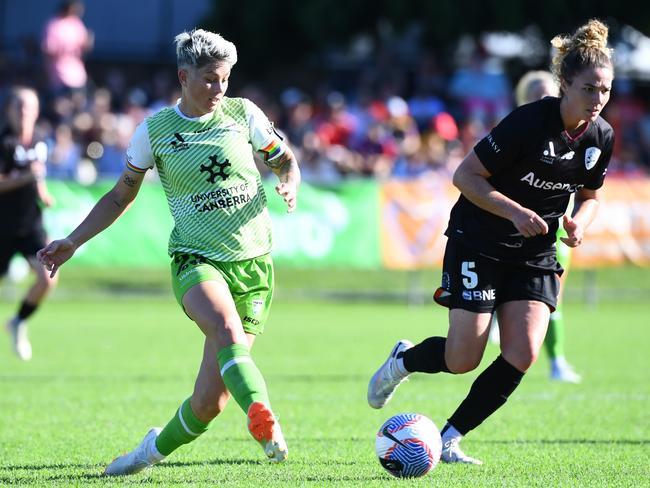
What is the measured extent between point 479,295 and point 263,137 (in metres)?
1.38

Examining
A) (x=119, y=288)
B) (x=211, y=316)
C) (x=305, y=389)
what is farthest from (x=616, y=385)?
(x=119, y=288)

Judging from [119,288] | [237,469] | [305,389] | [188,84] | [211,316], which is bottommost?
[119,288]

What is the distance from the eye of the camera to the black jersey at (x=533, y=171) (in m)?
5.87

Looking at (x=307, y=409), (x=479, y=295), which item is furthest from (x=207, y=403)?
(x=307, y=409)

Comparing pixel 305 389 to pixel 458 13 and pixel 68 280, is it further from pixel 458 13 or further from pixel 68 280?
pixel 458 13

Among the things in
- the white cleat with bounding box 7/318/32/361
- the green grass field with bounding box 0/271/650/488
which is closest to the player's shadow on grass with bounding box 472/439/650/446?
the green grass field with bounding box 0/271/650/488

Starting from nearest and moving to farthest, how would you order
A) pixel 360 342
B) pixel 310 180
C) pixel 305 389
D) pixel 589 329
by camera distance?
pixel 305 389 < pixel 360 342 < pixel 589 329 < pixel 310 180

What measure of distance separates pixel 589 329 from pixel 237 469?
10.2m

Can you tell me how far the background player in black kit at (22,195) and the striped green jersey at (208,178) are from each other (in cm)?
575

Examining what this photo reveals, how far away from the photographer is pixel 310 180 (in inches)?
707

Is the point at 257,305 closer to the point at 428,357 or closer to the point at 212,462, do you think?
the point at 212,462

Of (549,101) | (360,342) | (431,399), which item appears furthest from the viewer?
(360,342)

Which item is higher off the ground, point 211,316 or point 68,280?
point 211,316

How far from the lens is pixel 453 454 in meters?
6.21
